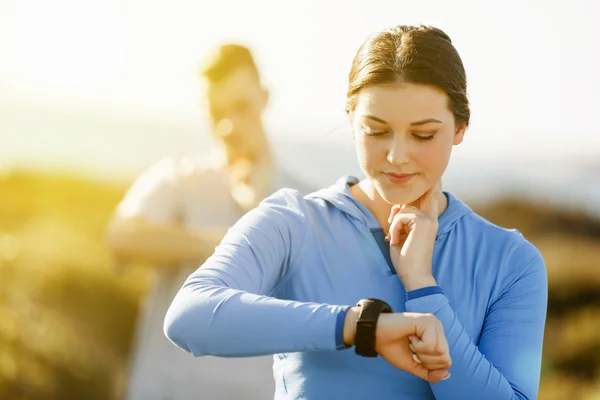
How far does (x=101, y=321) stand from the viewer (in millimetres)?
5234

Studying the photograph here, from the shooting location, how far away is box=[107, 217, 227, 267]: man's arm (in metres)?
2.75

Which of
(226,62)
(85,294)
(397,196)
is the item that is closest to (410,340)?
(397,196)

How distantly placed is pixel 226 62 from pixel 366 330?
1836 millimetres

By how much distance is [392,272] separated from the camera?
4.72 feet

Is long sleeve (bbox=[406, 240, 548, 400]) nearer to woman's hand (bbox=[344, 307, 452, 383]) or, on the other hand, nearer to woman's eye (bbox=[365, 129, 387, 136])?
woman's hand (bbox=[344, 307, 452, 383])

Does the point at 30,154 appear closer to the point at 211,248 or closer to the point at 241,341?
the point at 211,248

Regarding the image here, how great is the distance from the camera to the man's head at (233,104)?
2.89m

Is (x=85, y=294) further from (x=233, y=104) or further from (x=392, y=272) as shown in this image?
(x=392, y=272)

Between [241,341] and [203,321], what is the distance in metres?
0.06

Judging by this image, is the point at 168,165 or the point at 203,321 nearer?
the point at 203,321

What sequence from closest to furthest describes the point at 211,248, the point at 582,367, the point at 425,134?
the point at 425,134 → the point at 211,248 → the point at 582,367

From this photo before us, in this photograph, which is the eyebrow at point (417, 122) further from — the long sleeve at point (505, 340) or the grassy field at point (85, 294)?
the grassy field at point (85, 294)

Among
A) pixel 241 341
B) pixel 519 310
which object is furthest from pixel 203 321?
pixel 519 310

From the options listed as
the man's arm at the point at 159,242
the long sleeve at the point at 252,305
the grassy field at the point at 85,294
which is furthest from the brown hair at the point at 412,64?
the grassy field at the point at 85,294
